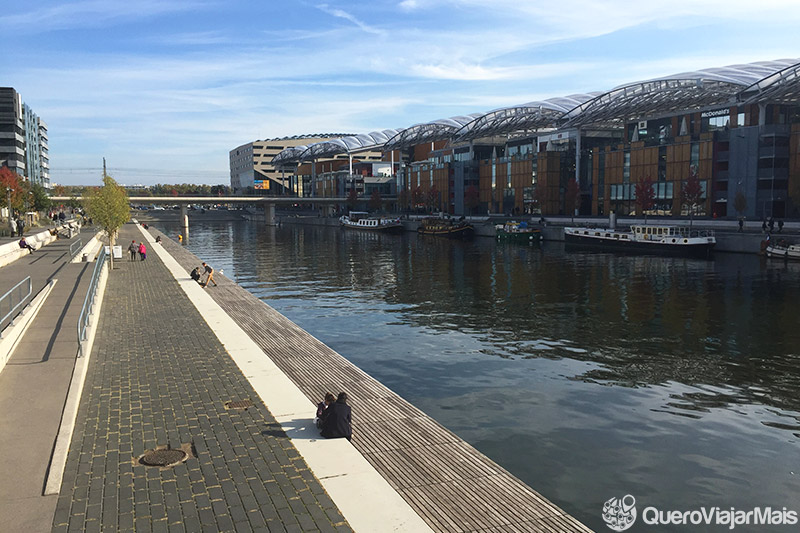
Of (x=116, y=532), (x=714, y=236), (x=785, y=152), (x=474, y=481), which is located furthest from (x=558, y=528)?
(x=785, y=152)

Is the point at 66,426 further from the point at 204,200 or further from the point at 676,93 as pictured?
the point at 204,200

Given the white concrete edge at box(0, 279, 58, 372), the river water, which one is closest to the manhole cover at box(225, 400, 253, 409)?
the river water

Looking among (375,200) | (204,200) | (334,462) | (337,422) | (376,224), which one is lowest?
(334,462)

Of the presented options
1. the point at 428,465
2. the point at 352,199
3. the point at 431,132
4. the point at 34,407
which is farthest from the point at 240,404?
the point at 352,199

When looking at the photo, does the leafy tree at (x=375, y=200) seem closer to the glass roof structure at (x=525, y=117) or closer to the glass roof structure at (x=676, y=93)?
the glass roof structure at (x=525, y=117)

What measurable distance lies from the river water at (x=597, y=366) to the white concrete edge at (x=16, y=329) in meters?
10.9

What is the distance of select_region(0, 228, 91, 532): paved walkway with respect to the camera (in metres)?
9.27

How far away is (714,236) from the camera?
215 feet

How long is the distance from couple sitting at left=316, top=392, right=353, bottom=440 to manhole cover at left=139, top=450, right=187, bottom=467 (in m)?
2.65

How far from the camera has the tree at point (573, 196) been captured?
106 metres

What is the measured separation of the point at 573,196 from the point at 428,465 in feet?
336

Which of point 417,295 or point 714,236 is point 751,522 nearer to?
point 417,295

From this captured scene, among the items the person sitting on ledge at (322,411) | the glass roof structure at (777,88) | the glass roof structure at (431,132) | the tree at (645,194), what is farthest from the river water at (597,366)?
the glass roof structure at (431,132)

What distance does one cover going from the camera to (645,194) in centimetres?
9100
